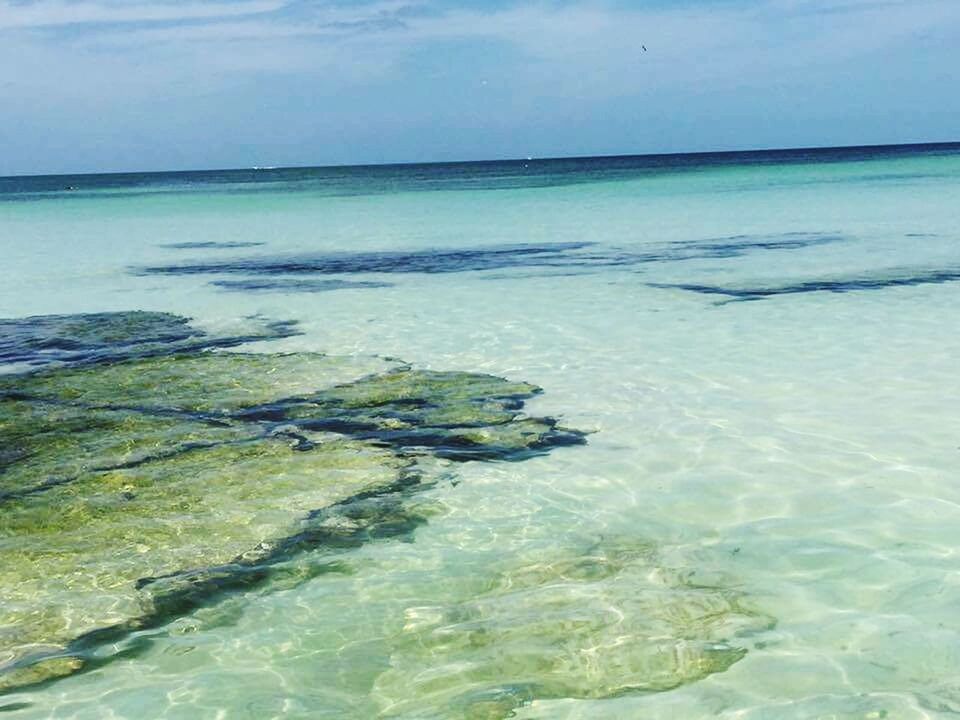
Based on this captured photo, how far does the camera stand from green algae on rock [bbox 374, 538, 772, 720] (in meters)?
3.72

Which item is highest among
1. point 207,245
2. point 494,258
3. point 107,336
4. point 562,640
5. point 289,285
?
point 207,245

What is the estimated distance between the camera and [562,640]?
4.05 m

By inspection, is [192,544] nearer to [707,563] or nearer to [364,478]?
[364,478]

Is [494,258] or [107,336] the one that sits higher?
[494,258]

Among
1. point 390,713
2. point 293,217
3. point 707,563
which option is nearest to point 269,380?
point 707,563

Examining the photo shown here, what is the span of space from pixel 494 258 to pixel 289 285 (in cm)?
457

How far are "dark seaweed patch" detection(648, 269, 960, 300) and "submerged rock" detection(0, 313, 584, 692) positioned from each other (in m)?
5.52

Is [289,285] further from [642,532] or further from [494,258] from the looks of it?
[642,532]

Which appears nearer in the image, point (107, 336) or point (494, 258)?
point (107, 336)

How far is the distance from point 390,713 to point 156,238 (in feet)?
85.2

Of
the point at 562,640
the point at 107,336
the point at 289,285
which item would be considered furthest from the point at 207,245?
the point at 562,640

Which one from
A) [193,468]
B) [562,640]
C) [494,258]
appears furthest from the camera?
[494,258]

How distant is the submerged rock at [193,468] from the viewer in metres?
4.61

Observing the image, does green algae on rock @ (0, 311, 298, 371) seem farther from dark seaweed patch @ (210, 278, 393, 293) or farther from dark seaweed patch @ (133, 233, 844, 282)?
dark seaweed patch @ (133, 233, 844, 282)
